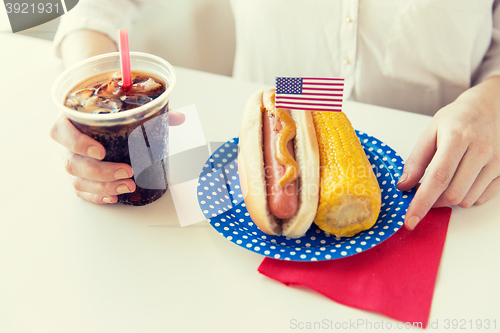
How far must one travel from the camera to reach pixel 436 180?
1125 millimetres

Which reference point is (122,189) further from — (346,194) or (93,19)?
(93,19)

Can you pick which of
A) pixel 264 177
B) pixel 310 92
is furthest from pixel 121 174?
pixel 310 92

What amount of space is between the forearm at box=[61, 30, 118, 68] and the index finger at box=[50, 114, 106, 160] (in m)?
0.61

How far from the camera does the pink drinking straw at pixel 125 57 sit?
99 centimetres

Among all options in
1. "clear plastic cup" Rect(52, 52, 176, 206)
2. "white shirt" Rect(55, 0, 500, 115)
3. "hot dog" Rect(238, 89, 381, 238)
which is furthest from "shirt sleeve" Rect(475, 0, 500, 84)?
"clear plastic cup" Rect(52, 52, 176, 206)

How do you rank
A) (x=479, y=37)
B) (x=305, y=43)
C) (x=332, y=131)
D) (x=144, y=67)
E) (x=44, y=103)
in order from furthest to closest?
(x=305, y=43)
(x=44, y=103)
(x=479, y=37)
(x=332, y=131)
(x=144, y=67)

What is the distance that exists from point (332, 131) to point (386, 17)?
0.78 metres

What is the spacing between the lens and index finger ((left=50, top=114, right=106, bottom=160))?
1.02 metres

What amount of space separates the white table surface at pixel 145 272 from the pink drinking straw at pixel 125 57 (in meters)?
0.43

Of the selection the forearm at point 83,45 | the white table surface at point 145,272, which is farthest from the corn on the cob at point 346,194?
the forearm at point 83,45

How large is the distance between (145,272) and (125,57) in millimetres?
637

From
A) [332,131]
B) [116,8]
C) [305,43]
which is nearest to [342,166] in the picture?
[332,131]

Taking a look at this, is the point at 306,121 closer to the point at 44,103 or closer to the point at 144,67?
the point at 144,67

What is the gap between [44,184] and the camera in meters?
1.33
